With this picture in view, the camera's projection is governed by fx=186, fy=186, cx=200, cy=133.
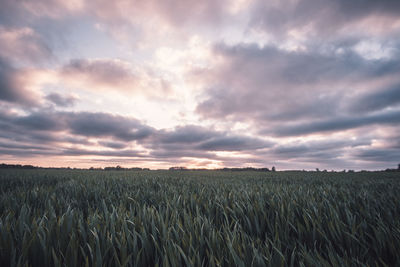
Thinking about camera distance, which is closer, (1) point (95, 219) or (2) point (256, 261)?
(2) point (256, 261)

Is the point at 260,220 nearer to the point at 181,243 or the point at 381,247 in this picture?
the point at 381,247

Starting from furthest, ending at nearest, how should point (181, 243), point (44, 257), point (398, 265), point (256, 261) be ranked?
point (181, 243) → point (398, 265) → point (44, 257) → point (256, 261)

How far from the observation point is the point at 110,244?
4.50ft

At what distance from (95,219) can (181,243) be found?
37.6 inches

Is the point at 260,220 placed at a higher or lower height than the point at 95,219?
lower

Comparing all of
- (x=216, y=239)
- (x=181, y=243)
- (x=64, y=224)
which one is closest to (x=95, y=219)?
(x=64, y=224)

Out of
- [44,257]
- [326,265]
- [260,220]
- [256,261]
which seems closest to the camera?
[326,265]

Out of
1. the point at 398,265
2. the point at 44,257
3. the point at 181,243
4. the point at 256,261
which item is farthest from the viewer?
the point at 181,243

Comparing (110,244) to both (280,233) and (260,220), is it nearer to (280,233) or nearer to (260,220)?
(280,233)

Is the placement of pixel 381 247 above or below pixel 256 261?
below

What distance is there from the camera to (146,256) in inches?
56.9

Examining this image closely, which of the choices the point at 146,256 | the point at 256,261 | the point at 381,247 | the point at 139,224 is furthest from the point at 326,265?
the point at 139,224

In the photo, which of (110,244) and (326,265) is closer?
(326,265)

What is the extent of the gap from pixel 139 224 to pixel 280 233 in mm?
1484
